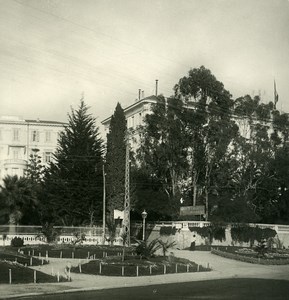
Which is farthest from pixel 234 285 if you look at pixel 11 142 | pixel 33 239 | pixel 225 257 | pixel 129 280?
pixel 11 142

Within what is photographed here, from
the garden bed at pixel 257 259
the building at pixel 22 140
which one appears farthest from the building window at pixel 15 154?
the garden bed at pixel 257 259

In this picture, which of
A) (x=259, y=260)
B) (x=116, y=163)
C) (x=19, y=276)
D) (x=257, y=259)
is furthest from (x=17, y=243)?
(x=19, y=276)

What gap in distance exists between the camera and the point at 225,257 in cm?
3866

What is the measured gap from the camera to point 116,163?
5888 centimetres

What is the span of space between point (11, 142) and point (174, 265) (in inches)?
2330

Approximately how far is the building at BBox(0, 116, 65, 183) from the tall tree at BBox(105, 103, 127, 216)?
725 inches

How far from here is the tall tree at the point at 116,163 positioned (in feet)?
188

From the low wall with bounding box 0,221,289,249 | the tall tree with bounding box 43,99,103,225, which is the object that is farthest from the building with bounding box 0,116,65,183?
the low wall with bounding box 0,221,289,249

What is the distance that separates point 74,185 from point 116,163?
18.1 ft

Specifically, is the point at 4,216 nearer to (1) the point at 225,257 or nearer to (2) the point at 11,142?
(1) the point at 225,257

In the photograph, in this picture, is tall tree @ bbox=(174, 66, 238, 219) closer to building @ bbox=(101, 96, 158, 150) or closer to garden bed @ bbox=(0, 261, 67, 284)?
building @ bbox=(101, 96, 158, 150)

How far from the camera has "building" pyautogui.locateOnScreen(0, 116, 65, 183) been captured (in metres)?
77.8

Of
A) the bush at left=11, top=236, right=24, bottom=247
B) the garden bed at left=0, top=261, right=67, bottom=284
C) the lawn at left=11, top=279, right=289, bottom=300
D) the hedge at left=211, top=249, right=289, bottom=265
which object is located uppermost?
the bush at left=11, top=236, right=24, bottom=247

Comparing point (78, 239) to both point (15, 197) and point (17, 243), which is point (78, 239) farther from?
point (15, 197)
